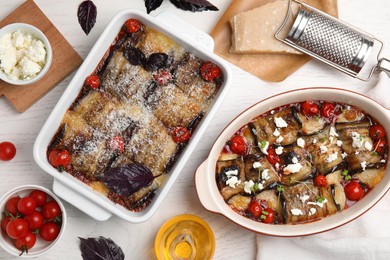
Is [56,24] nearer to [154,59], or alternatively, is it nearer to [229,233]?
[154,59]

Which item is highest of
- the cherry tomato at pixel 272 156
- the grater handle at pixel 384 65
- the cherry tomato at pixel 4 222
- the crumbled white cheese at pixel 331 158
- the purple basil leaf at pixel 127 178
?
the grater handle at pixel 384 65

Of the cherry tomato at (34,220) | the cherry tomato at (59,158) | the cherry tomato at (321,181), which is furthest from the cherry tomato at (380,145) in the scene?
the cherry tomato at (34,220)

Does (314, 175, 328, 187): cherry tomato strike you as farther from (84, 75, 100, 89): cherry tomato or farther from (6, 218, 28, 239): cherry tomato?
(6, 218, 28, 239): cherry tomato

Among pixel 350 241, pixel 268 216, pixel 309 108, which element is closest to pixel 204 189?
pixel 268 216

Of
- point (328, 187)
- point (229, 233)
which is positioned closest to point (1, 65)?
point (229, 233)

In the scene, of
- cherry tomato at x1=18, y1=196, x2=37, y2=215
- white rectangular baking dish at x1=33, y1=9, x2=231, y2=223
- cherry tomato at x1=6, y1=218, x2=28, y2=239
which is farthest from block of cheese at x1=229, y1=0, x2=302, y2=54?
cherry tomato at x1=6, y1=218, x2=28, y2=239

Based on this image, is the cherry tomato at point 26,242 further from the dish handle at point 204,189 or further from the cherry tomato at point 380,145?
the cherry tomato at point 380,145
